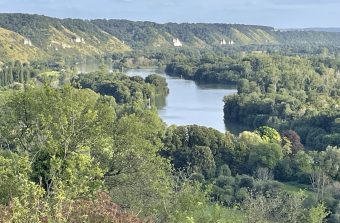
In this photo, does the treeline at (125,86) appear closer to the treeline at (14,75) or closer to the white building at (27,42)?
the treeline at (14,75)

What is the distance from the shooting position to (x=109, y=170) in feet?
50.0

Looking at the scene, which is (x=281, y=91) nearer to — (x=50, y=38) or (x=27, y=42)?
(x=27, y=42)

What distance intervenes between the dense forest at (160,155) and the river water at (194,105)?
218 centimetres

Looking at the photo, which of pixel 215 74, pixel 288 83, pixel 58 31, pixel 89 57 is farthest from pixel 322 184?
pixel 58 31

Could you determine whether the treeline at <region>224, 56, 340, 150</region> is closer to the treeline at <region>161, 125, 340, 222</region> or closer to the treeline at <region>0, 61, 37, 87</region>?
the treeline at <region>161, 125, 340, 222</region>

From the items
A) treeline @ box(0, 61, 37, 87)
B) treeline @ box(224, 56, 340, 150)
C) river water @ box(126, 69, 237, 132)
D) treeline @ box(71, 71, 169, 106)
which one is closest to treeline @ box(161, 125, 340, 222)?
treeline @ box(224, 56, 340, 150)

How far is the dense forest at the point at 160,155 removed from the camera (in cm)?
864

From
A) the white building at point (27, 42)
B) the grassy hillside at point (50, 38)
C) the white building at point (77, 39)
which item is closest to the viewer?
the grassy hillside at point (50, 38)

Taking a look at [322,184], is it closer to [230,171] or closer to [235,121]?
[230,171]

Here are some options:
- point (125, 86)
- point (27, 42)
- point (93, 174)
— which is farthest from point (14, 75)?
point (93, 174)

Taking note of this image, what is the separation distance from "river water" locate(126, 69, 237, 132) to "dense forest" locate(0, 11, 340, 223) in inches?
85.7

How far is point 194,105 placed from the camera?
6650 centimetres

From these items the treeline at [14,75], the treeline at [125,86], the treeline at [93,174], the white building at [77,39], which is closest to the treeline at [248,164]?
the treeline at [93,174]

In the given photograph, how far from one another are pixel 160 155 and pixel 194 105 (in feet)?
116
